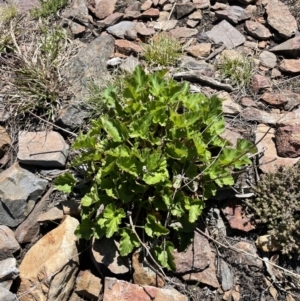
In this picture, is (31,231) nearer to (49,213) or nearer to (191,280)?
(49,213)

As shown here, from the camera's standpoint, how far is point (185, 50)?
4934 mm

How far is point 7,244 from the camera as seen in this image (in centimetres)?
389

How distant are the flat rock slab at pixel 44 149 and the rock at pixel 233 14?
2.22 m

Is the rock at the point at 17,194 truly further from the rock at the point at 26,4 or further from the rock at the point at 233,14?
the rock at the point at 233,14

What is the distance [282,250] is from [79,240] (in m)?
1.54

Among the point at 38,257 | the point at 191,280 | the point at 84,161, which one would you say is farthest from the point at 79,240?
the point at 191,280

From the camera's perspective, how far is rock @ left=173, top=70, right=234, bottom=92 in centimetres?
452

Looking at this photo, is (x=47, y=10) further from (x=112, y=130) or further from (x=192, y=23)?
(x=112, y=130)

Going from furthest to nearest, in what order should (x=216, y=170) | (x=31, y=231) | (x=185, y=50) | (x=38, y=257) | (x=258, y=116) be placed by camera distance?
(x=185, y=50) < (x=258, y=116) < (x=31, y=231) < (x=38, y=257) < (x=216, y=170)

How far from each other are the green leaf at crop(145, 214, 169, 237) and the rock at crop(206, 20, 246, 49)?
7.48ft

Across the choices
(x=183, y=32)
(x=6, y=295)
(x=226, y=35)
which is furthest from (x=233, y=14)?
(x=6, y=295)

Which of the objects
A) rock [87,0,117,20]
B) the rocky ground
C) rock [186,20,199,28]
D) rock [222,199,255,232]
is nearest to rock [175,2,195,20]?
the rocky ground

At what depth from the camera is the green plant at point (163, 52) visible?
15.5ft

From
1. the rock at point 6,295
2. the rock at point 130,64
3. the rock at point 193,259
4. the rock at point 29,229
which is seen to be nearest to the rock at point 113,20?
the rock at point 130,64
